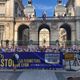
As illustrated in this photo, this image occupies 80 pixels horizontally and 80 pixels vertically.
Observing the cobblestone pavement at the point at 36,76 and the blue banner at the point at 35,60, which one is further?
the blue banner at the point at 35,60

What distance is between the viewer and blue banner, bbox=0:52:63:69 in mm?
31359

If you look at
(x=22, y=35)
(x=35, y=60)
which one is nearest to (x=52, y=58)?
(x=35, y=60)

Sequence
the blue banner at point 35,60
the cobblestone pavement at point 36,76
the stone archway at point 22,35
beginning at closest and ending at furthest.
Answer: the cobblestone pavement at point 36,76, the blue banner at point 35,60, the stone archway at point 22,35

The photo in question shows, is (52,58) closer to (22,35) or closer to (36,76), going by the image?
(36,76)

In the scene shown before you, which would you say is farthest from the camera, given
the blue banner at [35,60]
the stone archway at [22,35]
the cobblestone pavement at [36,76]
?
the stone archway at [22,35]

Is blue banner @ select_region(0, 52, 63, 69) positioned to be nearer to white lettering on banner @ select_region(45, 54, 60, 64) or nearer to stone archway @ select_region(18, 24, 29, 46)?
white lettering on banner @ select_region(45, 54, 60, 64)

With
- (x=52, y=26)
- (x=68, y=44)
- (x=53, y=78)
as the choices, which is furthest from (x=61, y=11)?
(x=53, y=78)

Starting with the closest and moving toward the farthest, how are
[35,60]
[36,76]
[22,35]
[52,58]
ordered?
[36,76] < [52,58] < [35,60] < [22,35]

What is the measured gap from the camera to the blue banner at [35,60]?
31359mm

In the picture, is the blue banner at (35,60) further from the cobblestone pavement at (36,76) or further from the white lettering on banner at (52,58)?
the cobblestone pavement at (36,76)

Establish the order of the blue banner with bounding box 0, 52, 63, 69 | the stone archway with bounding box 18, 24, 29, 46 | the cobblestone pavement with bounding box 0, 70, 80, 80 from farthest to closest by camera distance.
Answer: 1. the stone archway with bounding box 18, 24, 29, 46
2. the blue banner with bounding box 0, 52, 63, 69
3. the cobblestone pavement with bounding box 0, 70, 80, 80

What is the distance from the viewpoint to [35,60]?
103 feet

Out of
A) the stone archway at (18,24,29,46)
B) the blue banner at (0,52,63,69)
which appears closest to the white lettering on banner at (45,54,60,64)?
the blue banner at (0,52,63,69)

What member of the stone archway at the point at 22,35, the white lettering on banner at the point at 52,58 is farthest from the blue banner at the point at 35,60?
the stone archway at the point at 22,35
